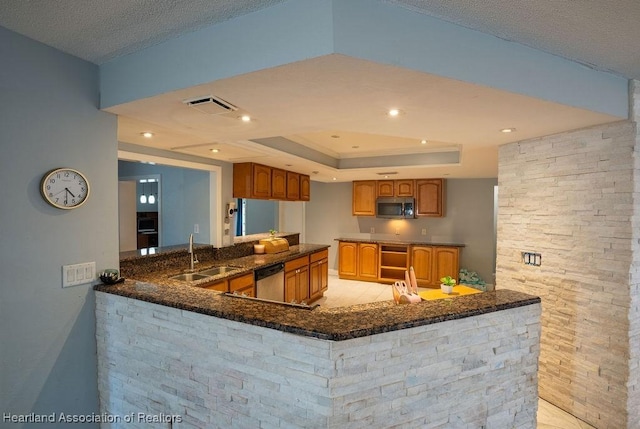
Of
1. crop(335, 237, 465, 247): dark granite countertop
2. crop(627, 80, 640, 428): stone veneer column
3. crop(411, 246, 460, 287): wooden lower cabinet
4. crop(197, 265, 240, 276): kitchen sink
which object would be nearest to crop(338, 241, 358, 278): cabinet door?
crop(335, 237, 465, 247): dark granite countertop

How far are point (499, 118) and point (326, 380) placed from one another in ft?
5.92

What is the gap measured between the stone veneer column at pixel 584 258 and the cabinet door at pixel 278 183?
9.38ft

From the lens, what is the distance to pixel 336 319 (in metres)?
1.36

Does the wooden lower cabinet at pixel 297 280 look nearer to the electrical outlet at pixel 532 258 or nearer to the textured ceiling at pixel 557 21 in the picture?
the electrical outlet at pixel 532 258

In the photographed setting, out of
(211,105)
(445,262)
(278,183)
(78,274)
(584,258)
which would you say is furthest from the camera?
(445,262)

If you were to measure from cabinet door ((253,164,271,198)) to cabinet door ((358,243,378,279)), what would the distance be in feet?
9.08

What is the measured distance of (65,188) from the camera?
5.63ft

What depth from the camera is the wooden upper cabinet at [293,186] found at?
479 centimetres

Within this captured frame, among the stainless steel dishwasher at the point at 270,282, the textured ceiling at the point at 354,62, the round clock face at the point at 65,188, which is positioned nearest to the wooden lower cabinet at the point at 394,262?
the stainless steel dishwasher at the point at 270,282

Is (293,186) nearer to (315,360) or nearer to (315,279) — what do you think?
(315,279)

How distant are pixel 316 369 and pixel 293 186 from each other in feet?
12.6

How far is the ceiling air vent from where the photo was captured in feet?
5.26

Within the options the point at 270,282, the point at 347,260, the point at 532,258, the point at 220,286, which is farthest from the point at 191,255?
the point at 347,260

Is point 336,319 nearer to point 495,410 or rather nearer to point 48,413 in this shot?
point 495,410
